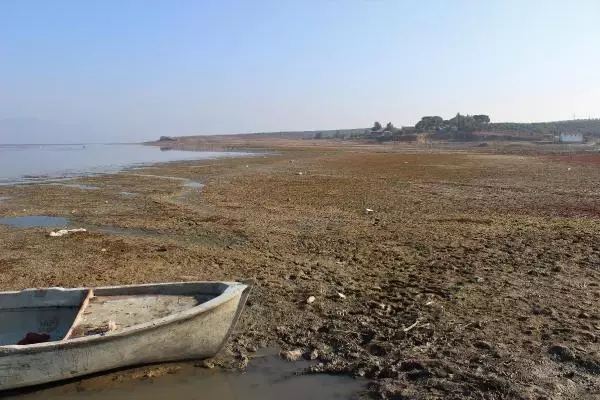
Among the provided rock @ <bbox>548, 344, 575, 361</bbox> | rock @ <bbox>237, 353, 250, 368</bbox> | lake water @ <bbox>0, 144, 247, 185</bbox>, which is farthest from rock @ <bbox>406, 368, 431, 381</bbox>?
lake water @ <bbox>0, 144, 247, 185</bbox>

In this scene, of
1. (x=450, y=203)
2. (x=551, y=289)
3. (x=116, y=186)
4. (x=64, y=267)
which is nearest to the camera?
(x=551, y=289)

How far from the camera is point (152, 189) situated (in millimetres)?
24203

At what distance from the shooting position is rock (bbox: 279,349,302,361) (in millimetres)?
6311

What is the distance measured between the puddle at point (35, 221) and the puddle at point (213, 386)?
34.3 ft

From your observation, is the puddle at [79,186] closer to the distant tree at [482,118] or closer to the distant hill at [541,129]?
the distant hill at [541,129]

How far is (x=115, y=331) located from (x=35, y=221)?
40.3 feet

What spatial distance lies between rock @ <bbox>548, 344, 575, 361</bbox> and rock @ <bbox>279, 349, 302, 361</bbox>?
296cm

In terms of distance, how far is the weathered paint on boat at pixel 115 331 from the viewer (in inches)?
215

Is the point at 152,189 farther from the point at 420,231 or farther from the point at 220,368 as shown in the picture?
the point at 220,368

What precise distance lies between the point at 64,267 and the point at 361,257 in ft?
19.7

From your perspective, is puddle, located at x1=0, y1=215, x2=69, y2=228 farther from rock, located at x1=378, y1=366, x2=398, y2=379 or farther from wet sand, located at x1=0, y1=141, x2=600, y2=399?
rock, located at x1=378, y1=366, x2=398, y2=379

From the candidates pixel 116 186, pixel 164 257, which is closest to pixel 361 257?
pixel 164 257

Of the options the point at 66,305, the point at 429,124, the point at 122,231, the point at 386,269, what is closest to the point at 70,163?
the point at 122,231

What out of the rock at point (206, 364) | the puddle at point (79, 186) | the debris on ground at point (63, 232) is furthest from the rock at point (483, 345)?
the puddle at point (79, 186)
